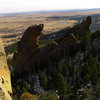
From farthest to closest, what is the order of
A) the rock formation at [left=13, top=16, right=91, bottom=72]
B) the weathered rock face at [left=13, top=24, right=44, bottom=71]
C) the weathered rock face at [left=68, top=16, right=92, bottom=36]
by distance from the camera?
the weathered rock face at [left=68, top=16, right=92, bottom=36]
the rock formation at [left=13, top=16, right=91, bottom=72]
the weathered rock face at [left=13, top=24, right=44, bottom=71]

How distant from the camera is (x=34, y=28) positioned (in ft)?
187

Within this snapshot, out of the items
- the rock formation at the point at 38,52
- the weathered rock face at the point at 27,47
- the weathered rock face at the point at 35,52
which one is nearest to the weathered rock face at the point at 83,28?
the rock formation at the point at 38,52

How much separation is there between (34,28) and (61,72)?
11397mm

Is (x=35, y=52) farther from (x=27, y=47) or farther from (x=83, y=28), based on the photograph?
(x=83, y=28)

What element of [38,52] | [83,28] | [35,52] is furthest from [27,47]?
[83,28]

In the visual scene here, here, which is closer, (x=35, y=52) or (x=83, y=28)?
(x=35, y=52)

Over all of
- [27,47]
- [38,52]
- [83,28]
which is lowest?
[38,52]

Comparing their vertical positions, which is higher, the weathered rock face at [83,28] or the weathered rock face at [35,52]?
the weathered rock face at [83,28]

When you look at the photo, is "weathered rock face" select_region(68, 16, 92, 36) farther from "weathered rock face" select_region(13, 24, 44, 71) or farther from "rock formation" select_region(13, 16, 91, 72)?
"weathered rock face" select_region(13, 24, 44, 71)

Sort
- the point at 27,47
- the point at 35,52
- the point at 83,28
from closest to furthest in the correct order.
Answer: the point at 27,47, the point at 35,52, the point at 83,28

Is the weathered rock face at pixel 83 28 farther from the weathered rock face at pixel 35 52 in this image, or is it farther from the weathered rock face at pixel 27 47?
the weathered rock face at pixel 27 47

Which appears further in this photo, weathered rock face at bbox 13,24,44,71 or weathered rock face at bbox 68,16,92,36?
weathered rock face at bbox 68,16,92,36

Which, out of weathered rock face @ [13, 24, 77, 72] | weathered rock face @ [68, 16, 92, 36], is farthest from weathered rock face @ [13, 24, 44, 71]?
weathered rock face @ [68, 16, 92, 36]

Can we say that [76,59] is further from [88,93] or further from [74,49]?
[88,93]
